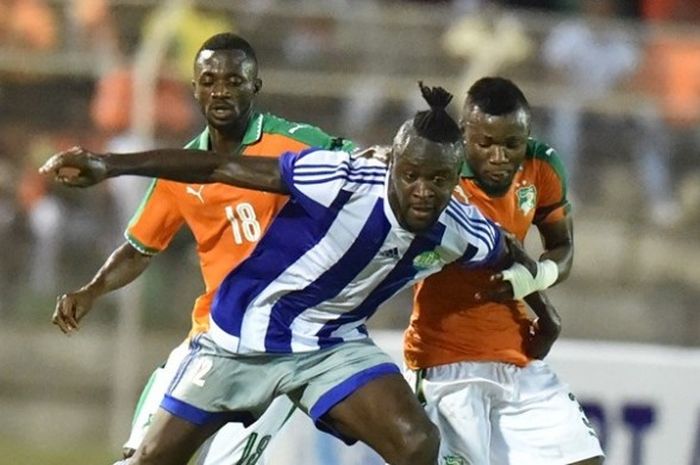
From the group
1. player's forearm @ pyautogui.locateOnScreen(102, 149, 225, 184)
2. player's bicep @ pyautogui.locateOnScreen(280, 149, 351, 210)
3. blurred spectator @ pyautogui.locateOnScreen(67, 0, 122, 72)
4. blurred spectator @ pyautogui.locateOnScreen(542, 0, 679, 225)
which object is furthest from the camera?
blurred spectator @ pyautogui.locateOnScreen(542, 0, 679, 225)

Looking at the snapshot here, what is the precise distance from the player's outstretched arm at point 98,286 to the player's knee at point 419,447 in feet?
4.87

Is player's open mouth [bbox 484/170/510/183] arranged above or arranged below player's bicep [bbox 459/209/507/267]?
above

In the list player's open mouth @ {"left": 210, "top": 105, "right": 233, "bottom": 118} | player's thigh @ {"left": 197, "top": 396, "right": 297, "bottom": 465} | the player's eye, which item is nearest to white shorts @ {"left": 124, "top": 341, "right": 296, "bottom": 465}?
player's thigh @ {"left": 197, "top": 396, "right": 297, "bottom": 465}

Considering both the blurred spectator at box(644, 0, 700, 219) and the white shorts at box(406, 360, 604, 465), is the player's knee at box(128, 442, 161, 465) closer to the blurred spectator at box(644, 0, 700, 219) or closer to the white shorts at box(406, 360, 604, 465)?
the white shorts at box(406, 360, 604, 465)

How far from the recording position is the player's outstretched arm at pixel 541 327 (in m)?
7.34

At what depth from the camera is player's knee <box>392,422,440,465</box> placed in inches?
261

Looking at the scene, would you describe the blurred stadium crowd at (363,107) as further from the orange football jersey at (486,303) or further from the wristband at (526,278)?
the wristband at (526,278)

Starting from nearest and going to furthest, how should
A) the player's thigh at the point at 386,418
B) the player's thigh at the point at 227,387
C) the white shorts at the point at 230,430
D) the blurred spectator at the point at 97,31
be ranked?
the player's thigh at the point at 386,418 < the player's thigh at the point at 227,387 < the white shorts at the point at 230,430 < the blurred spectator at the point at 97,31

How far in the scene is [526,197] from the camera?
7.31 m

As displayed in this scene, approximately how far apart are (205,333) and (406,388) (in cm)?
85

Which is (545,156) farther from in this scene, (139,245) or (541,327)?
(139,245)

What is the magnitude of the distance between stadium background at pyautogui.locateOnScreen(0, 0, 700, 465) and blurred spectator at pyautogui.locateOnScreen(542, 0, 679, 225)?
0.04ft

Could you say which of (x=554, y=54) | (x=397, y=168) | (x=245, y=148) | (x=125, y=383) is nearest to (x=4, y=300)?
(x=125, y=383)

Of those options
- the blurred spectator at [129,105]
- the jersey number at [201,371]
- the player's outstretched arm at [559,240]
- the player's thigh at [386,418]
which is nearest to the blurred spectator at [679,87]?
the blurred spectator at [129,105]
